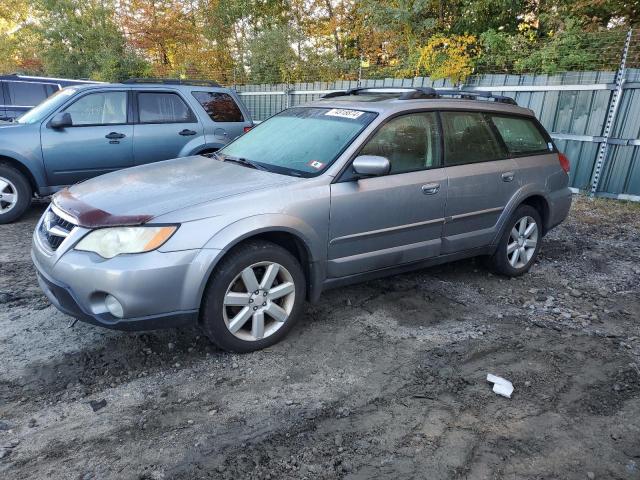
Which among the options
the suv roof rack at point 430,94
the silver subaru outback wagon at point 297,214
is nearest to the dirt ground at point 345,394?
the silver subaru outback wagon at point 297,214

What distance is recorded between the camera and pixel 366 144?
11.8 feet

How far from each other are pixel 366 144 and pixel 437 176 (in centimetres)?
76

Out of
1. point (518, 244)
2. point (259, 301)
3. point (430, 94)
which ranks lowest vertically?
point (518, 244)

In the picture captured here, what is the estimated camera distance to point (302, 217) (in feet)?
10.7

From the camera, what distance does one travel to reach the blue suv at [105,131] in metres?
6.10

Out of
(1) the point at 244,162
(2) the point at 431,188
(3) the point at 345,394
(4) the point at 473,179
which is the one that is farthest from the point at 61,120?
(3) the point at 345,394

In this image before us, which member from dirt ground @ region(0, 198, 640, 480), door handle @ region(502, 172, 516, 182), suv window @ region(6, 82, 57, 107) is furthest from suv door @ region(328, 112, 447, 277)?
suv window @ region(6, 82, 57, 107)

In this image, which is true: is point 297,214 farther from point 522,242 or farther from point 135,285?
point 522,242

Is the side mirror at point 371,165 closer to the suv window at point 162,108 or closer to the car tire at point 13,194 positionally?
the suv window at point 162,108

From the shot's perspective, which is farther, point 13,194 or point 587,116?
point 587,116

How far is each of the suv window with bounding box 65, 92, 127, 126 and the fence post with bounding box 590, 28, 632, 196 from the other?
7.86 metres

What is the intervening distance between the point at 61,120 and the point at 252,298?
454 centimetres

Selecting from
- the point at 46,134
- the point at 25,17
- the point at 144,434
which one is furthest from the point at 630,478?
the point at 25,17

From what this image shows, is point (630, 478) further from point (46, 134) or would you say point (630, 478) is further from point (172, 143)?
point (46, 134)
